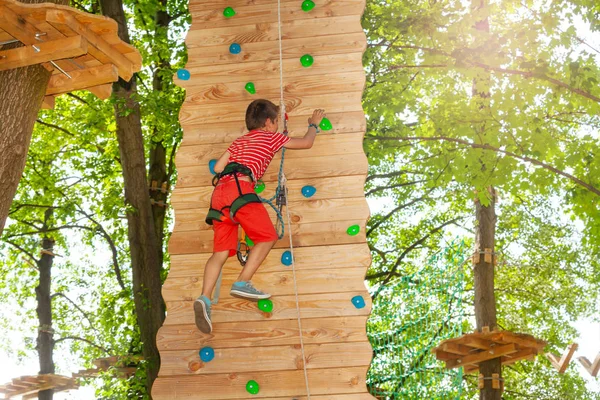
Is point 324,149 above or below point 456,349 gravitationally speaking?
above

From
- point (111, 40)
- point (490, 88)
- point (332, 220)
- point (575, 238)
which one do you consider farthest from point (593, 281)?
point (111, 40)

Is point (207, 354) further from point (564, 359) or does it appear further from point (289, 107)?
point (564, 359)

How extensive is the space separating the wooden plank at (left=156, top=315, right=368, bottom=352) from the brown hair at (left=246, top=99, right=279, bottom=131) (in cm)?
106

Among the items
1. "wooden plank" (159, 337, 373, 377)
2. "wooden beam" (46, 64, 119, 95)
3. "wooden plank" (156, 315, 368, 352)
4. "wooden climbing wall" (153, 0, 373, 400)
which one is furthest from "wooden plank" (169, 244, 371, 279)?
"wooden beam" (46, 64, 119, 95)

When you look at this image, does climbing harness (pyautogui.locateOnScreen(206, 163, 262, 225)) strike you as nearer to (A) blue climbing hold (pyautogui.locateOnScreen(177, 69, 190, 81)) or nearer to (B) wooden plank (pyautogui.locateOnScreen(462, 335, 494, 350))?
(A) blue climbing hold (pyautogui.locateOnScreen(177, 69, 190, 81))

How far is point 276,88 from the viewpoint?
187 inches

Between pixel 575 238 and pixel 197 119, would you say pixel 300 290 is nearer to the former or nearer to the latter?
pixel 197 119

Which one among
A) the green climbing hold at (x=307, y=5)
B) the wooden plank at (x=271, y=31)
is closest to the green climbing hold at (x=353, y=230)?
the wooden plank at (x=271, y=31)

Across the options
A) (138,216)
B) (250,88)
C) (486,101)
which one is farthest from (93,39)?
(486,101)

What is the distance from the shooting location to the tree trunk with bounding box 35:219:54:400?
12625 millimetres

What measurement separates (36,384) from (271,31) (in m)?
8.38

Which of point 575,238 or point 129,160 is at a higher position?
point 129,160

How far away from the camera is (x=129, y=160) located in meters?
7.82

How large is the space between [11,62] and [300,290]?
187 cm
